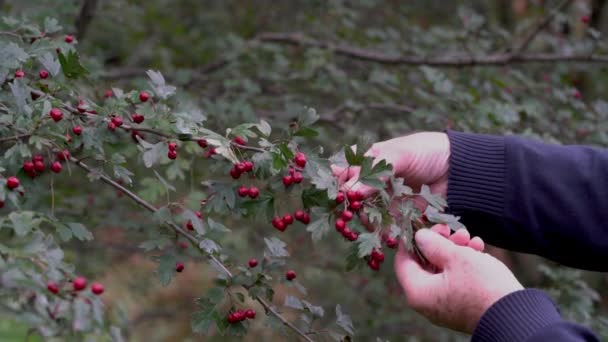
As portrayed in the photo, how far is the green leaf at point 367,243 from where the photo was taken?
1.81 m

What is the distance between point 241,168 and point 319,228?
10.1 inches

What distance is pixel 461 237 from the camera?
1950mm

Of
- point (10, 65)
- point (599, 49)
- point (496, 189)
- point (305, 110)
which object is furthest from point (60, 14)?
point (599, 49)

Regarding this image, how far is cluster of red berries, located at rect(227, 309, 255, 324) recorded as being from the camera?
6.37 feet

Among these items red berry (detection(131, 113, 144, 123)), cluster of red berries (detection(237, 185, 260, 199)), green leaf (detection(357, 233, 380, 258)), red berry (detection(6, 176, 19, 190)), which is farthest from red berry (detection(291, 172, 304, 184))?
red berry (detection(6, 176, 19, 190))

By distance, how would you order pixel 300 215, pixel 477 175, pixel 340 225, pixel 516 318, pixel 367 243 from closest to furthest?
pixel 516 318, pixel 367 243, pixel 340 225, pixel 300 215, pixel 477 175

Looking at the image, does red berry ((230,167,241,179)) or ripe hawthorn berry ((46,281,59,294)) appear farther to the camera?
red berry ((230,167,241,179))

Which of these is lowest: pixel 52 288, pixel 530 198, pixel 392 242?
pixel 530 198

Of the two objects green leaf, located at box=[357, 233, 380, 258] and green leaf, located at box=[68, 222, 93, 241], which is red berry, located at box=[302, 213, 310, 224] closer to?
green leaf, located at box=[357, 233, 380, 258]

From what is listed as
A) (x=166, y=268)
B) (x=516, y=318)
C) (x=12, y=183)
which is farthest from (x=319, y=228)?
(x=12, y=183)

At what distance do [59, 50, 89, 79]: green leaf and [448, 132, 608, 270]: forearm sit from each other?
47.7 inches

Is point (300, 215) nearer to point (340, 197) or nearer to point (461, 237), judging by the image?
point (340, 197)

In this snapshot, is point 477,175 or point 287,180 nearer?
point 287,180

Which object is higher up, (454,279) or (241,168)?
(241,168)
